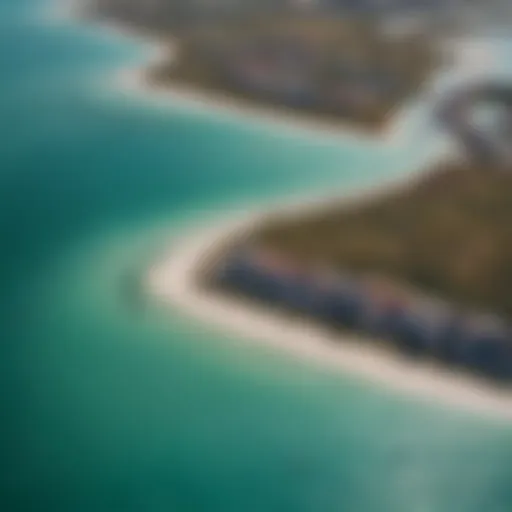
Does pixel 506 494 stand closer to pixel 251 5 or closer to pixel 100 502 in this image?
pixel 100 502

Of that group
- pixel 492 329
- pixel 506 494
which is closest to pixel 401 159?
pixel 492 329

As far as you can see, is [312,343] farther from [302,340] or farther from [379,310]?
[379,310]

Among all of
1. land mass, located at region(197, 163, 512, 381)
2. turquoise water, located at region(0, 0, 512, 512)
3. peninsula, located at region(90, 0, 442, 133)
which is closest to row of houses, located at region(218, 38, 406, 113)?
peninsula, located at region(90, 0, 442, 133)

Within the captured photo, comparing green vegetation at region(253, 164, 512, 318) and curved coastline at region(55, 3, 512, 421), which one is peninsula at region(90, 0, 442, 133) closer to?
green vegetation at region(253, 164, 512, 318)

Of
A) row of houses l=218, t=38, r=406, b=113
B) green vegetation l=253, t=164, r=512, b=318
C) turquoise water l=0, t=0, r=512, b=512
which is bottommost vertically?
turquoise water l=0, t=0, r=512, b=512

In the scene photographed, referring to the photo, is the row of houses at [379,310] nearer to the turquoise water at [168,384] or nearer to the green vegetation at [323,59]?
the turquoise water at [168,384]

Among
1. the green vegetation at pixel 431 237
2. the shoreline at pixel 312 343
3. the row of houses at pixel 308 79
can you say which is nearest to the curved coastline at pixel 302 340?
the shoreline at pixel 312 343
